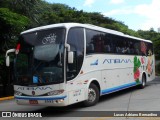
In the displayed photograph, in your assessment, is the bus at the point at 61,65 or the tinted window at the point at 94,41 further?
the tinted window at the point at 94,41

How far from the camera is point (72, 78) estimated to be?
11453mm

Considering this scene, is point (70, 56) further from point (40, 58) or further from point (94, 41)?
point (94, 41)

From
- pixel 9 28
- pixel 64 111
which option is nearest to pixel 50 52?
pixel 64 111

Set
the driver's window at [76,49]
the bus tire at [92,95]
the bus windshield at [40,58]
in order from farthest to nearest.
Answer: the bus tire at [92,95] → the driver's window at [76,49] → the bus windshield at [40,58]

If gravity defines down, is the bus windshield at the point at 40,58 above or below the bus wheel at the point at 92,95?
above

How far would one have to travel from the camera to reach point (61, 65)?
11.0m

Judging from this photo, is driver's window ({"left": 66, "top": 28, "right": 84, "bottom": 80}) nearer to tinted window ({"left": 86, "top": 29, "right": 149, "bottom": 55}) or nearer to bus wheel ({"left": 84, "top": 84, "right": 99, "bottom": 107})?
tinted window ({"left": 86, "top": 29, "right": 149, "bottom": 55})

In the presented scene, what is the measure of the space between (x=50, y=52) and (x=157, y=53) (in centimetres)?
2636

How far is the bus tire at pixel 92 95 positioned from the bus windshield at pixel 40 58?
207 cm

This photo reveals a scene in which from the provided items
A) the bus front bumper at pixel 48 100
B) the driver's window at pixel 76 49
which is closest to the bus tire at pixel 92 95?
the driver's window at pixel 76 49

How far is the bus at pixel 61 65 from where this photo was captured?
11000 millimetres

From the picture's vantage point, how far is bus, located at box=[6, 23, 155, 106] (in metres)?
11.0

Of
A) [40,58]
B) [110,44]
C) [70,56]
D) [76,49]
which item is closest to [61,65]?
[70,56]

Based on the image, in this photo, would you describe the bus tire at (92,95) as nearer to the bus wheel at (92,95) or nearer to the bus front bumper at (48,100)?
the bus wheel at (92,95)
